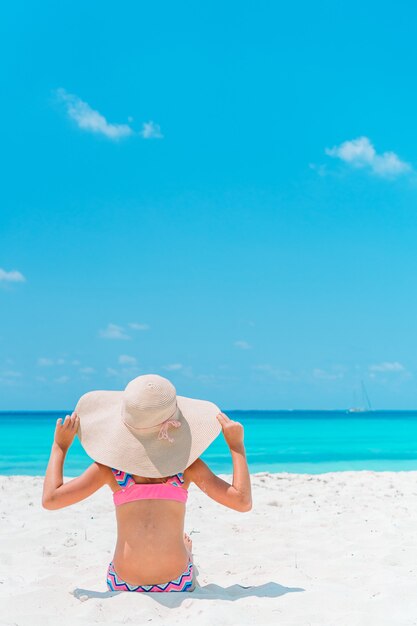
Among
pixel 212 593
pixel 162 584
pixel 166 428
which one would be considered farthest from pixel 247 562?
pixel 166 428

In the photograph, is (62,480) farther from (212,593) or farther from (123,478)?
(212,593)

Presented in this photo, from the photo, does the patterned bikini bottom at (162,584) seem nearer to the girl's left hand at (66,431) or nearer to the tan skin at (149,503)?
the tan skin at (149,503)

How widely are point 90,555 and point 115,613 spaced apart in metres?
1.97

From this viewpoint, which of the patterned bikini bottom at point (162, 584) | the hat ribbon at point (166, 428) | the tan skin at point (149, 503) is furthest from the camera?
the patterned bikini bottom at point (162, 584)

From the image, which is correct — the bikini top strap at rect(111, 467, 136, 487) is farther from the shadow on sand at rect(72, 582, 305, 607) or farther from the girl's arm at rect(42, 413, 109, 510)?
the shadow on sand at rect(72, 582, 305, 607)

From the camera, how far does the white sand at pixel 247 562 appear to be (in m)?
3.73

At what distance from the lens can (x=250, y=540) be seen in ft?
20.0

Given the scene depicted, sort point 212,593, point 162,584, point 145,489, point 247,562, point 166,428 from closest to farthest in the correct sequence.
Answer: point 166,428 < point 145,489 < point 162,584 < point 212,593 < point 247,562

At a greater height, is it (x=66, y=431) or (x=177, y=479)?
(x=66, y=431)

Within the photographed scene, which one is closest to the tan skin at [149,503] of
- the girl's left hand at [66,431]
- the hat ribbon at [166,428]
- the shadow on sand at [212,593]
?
the girl's left hand at [66,431]

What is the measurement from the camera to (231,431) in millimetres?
3729

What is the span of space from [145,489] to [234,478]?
1.66ft

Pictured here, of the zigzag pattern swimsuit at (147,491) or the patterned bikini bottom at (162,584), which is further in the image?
the patterned bikini bottom at (162,584)

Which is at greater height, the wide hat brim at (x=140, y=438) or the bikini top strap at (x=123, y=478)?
the wide hat brim at (x=140, y=438)
